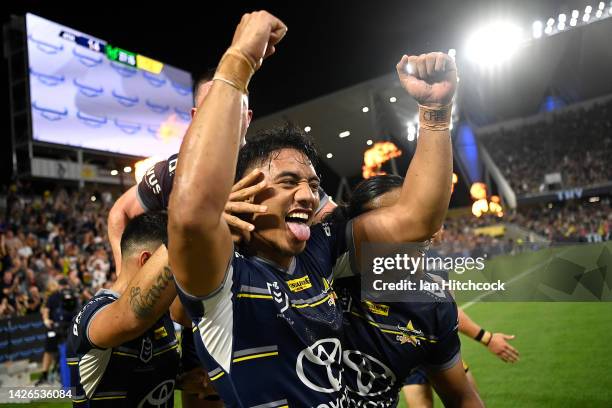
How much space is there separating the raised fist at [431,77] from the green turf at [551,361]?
4.93m

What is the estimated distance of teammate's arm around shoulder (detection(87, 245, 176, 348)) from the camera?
5.79ft

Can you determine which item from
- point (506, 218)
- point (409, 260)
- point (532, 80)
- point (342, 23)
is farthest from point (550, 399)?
point (532, 80)

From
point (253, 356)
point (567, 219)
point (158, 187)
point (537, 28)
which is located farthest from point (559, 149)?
point (253, 356)

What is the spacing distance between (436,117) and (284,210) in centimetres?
64

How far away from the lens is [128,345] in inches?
95.5

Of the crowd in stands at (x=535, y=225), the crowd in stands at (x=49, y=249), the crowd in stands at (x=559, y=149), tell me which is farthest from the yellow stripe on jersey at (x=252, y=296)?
the crowd in stands at (x=559, y=149)

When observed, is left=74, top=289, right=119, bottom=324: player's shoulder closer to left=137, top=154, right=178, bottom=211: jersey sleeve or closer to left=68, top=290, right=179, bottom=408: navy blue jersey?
left=68, top=290, right=179, bottom=408: navy blue jersey

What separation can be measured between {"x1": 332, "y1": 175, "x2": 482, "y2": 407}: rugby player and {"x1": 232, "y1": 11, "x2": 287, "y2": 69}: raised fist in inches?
35.1

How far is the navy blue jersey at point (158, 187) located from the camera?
2843 mm

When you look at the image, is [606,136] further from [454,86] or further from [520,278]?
[454,86]

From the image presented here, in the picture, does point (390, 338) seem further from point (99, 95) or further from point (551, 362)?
point (99, 95)

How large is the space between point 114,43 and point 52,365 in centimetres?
1350

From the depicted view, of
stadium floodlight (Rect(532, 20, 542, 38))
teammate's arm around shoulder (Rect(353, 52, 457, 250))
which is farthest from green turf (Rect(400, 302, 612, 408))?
stadium floodlight (Rect(532, 20, 542, 38))

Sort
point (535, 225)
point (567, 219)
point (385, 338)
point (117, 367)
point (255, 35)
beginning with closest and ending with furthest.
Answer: point (255, 35)
point (385, 338)
point (117, 367)
point (567, 219)
point (535, 225)
